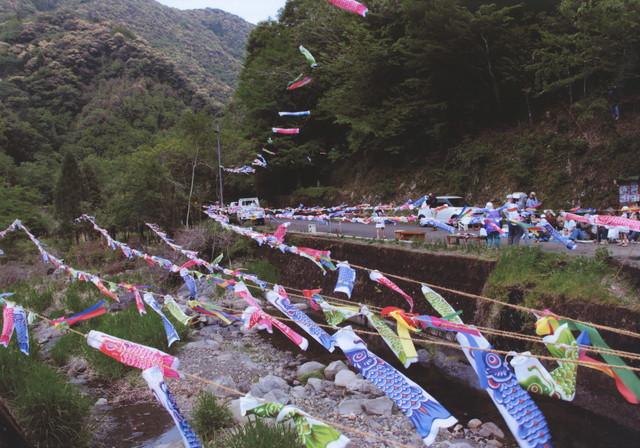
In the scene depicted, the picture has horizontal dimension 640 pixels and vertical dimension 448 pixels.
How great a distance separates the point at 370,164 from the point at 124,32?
73.9m

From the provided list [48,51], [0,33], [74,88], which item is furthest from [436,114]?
[0,33]

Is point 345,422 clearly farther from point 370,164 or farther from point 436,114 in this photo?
point 370,164

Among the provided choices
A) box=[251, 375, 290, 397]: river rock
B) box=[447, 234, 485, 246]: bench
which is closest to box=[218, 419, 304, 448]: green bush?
box=[251, 375, 290, 397]: river rock

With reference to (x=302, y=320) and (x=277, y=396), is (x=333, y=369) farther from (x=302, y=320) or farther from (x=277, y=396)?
(x=302, y=320)

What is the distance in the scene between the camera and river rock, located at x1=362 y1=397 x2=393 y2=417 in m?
6.43

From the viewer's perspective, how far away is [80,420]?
577 cm

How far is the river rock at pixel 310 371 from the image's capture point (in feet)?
26.4

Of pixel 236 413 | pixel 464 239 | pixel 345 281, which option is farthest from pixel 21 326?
pixel 464 239

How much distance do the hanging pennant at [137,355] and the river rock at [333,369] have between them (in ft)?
15.7

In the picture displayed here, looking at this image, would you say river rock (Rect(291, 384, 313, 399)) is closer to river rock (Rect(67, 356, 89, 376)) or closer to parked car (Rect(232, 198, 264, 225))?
river rock (Rect(67, 356, 89, 376))

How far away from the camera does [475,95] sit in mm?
21094

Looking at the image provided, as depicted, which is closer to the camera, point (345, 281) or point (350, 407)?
point (345, 281)

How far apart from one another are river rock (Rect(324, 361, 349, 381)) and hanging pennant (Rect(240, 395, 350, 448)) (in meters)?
4.60

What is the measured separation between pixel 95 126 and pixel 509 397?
6491 centimetres
